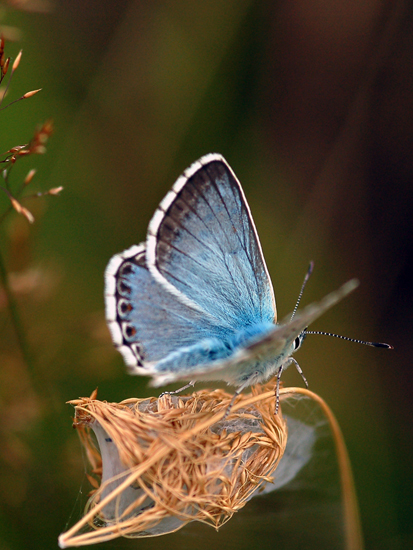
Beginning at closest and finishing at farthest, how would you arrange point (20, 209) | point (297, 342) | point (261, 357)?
point (20, 209)
point (261, 357)
point (297, 342)

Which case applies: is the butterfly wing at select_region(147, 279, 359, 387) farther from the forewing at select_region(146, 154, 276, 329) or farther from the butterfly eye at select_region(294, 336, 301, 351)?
the forewing at select_region(146, 154, 276, 329)

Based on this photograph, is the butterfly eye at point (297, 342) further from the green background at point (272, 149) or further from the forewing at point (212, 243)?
the green background at point (272, 149)

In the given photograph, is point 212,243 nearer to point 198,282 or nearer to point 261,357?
point 198,282

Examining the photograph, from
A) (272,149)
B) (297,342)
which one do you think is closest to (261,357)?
(297,342)

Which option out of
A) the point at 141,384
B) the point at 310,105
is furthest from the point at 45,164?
the point at 310,105

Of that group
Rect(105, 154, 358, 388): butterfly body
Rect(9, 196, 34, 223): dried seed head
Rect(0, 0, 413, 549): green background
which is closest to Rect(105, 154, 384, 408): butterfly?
Rect(105, 154, 358, 388): butterfly body

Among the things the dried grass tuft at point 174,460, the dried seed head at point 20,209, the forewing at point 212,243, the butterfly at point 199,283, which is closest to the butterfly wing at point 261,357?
the butterfly at point 199,283

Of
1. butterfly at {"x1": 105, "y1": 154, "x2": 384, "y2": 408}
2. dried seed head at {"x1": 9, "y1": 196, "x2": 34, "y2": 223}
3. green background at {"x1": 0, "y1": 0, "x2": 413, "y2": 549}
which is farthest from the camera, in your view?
green background at {"x1": 0, "y1": 0, "x2": 413, "y2": 549}

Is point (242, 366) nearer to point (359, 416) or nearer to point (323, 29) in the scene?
point (359, 416)
